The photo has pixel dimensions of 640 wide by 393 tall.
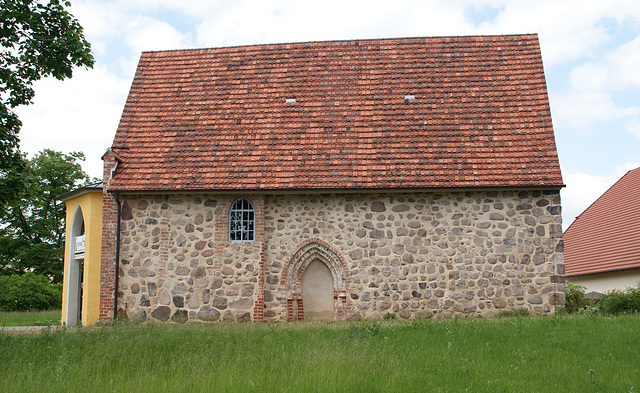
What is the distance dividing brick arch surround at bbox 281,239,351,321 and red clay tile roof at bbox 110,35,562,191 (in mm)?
1705

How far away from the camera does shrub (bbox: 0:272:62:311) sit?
24766 millimetres

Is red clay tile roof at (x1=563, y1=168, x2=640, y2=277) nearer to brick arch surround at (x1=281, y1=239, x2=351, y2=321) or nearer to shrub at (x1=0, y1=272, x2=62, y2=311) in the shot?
brick arch surround at (x1=281, y1=239, x2=351, y2=321)

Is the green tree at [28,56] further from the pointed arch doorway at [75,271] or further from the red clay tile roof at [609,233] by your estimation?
the red clay tile roof at [609,233]

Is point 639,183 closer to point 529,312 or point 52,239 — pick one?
point 529,312

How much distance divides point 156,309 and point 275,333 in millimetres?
5159

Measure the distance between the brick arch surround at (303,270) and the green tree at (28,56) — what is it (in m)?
6.78

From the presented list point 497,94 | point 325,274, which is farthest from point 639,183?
point 325,274

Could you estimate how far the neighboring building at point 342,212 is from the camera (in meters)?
14.8

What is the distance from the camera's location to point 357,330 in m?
11.2

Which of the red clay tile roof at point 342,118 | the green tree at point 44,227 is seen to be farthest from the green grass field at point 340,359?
the green tree at point 44,227

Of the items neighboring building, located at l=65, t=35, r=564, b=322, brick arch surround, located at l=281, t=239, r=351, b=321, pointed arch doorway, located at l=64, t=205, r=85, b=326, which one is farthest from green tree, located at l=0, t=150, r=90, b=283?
brick arch surround, located at l=281, t=239, r=351, b=321

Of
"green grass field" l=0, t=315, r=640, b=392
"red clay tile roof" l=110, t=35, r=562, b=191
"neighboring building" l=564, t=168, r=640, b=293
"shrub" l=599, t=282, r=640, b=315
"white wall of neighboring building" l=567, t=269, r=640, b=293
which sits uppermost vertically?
"red clay tile roof" l=110, t=35, r=562, b=191

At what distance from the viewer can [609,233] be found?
934 inches

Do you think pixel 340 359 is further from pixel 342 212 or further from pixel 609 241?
pixel 609 241
